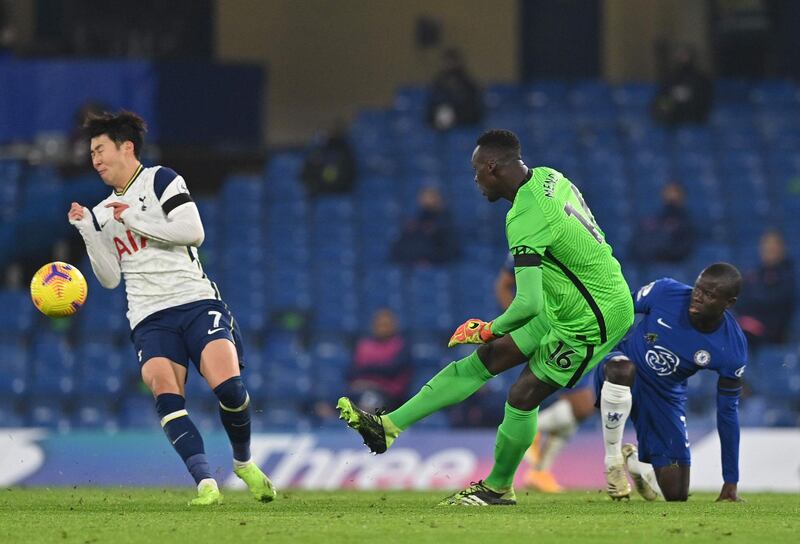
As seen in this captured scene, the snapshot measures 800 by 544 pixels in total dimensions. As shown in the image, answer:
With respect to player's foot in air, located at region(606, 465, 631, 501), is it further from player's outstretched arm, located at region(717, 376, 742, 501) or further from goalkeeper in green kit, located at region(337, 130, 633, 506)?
goalkeeper in green kit, located at region(337, 130, 633, 506)

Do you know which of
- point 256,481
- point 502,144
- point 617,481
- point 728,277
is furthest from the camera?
point 617,481

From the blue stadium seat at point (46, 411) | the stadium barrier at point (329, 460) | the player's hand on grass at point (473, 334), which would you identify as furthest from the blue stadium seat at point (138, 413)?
the player's hand on grass at point (473, 334)

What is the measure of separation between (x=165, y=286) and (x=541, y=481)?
4.48 metres

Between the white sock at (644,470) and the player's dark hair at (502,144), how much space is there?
103 inches

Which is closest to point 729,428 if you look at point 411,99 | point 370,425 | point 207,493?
point 370,425

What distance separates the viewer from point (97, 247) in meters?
8.61

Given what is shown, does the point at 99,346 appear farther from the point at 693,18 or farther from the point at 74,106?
the point at 693,18

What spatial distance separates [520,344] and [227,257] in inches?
379

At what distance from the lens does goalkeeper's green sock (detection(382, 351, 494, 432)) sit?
8391mm

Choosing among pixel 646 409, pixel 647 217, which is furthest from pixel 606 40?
pixel 646 409

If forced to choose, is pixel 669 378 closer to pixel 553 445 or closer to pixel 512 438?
pixel 512 438

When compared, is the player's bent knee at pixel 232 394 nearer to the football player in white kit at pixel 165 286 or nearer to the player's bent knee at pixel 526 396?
the football player in white kit at pixel 165 286

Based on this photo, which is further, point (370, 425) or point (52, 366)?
point (52, 366)

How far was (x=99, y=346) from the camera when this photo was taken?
16688mm
